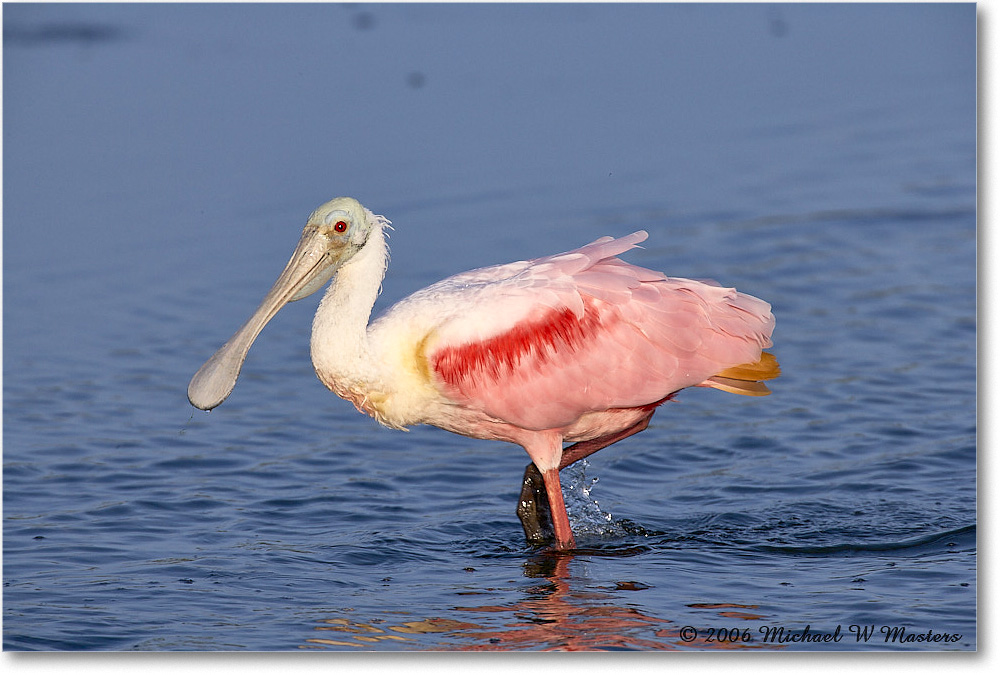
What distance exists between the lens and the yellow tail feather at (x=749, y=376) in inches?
289

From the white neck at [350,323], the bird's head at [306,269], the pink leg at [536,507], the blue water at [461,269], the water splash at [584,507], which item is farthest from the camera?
the water splash at [584,507]

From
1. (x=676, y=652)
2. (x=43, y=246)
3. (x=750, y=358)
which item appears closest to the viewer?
(x=676, y=652)

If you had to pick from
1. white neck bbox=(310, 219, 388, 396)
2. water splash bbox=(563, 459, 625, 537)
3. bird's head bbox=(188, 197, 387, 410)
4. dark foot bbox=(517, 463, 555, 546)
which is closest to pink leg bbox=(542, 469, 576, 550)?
dark foot bbox=(517, 463, 555, 546)

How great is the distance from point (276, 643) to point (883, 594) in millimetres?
2647

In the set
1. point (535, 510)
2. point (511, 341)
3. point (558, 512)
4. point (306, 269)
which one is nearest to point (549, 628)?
point (558, 512)

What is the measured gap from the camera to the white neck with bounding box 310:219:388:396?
6.83m

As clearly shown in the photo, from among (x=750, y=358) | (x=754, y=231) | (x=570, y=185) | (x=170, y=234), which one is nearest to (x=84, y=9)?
(x=170, y=234)

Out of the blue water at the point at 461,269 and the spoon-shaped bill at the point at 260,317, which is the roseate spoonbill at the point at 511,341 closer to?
the spoon-shaped bill at the point at 260,317

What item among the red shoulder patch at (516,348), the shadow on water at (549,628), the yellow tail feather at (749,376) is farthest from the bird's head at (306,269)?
the yellow tail feather at (749,376)

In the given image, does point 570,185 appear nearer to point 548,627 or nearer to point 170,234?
point 170,234

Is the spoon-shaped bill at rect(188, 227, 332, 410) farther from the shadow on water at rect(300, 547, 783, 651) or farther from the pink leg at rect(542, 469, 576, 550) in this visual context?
the pink leg at rect(542, 469, 576, 550)

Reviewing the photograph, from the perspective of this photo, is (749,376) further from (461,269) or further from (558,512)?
(461,269)

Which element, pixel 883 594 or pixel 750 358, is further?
pixel 750 358

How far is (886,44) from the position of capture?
38.2 feet
